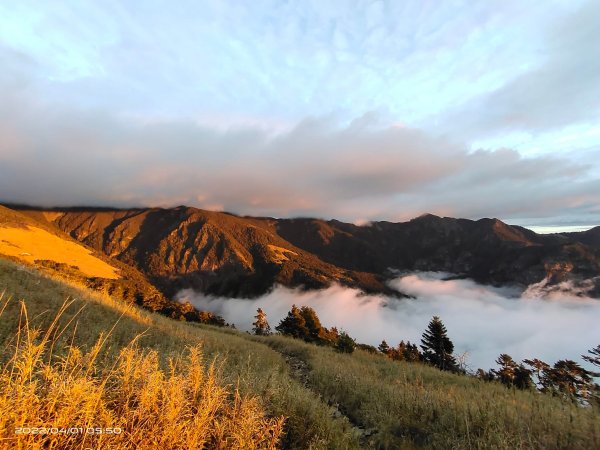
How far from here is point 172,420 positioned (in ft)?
12.4

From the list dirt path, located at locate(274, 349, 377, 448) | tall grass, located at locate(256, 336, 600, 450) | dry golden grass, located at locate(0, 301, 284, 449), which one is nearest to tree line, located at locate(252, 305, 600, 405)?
tall grass, located at locate(256, 336, 600, 450)

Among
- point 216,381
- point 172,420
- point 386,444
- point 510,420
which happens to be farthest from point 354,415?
point 172,420

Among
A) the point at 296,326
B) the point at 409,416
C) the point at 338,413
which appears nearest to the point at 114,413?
the point at 338,413

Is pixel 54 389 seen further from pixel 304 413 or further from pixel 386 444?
pixel 386 444

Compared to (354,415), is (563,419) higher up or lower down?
higher up

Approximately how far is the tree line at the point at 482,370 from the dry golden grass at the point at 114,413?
22.3 feet

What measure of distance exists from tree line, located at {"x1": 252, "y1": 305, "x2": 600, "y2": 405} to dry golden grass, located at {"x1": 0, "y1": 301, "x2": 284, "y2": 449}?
22.3 feet

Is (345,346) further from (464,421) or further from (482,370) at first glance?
(464,421)

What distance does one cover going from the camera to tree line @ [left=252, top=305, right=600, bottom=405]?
8691mm

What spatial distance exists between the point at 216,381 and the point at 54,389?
8.27 feet

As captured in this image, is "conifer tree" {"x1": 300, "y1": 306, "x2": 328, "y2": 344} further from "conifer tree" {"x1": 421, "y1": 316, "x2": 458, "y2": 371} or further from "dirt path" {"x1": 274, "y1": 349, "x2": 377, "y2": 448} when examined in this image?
"dirt path" {"x1": 274, "y1": 349, "x2": 377, "y2": 448}

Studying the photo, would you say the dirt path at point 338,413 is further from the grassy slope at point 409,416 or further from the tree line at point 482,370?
the tree line at point 482,370

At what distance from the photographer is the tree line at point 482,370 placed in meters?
8.69

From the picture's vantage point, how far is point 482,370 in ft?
69.8
